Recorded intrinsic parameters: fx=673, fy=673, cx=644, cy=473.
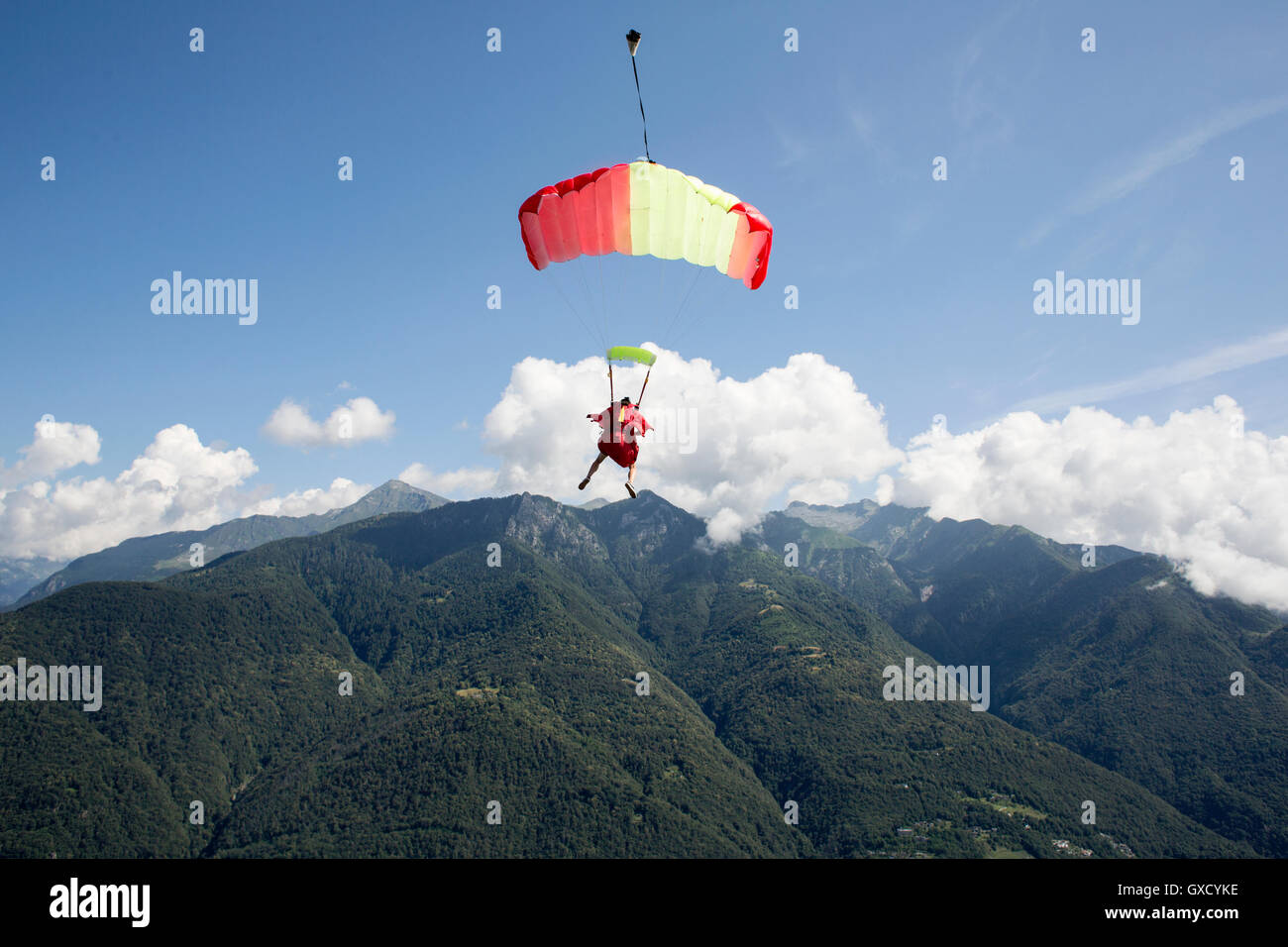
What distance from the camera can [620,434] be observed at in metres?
27.4

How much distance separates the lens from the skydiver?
90.0 feet

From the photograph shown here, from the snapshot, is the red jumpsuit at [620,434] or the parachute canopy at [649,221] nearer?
the red jumpsuit at [620,434]

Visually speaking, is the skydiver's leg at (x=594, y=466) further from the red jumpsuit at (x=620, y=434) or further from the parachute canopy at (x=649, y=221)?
the parachute canopy at (x=649, y=221)

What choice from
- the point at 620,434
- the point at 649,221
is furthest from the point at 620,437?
the point at 649,221

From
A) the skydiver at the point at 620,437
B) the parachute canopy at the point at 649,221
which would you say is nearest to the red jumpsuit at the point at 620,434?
the skydiver at the point at 620,437

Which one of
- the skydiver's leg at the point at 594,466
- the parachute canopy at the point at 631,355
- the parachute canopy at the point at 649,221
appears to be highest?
the parachute canopy at the point at 649,221

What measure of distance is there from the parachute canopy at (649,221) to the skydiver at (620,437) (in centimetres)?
729

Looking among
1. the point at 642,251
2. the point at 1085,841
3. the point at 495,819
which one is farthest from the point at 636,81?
the point at 1085,841

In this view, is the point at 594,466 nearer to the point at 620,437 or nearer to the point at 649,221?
the point at 620,437

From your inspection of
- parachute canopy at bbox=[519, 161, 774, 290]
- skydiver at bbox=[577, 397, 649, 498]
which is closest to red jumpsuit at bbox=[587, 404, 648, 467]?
skydiver at bbox=[577, 397, 649, 498]

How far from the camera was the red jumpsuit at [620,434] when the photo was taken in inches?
1079

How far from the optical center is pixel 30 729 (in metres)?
189
